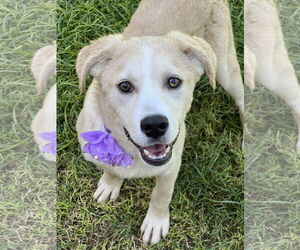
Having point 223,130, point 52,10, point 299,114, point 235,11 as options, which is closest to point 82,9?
point 52,10

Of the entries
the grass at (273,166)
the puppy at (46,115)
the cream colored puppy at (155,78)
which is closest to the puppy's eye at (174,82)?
the cream colored puppy at (155,78)

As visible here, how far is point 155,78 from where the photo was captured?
2525mm

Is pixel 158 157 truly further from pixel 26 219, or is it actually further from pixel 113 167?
pixel 26 219

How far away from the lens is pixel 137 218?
3330mm

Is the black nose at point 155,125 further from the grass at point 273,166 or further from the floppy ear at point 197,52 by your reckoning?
the grass at point 273,166

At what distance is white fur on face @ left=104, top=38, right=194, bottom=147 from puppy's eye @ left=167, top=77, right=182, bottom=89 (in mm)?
19

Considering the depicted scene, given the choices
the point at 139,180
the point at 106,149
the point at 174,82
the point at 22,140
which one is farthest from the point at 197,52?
the point at 22,140

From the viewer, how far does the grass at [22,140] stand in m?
3.26

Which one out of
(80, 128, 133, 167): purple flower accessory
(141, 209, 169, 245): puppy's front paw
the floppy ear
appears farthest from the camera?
(141, 209, 169, 245): puppy's front paw

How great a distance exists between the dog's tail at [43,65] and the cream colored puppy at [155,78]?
0.48 m

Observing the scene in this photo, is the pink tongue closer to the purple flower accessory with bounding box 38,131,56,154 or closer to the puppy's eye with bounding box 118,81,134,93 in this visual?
the puppy's eye with bounding box 118,81,134,93

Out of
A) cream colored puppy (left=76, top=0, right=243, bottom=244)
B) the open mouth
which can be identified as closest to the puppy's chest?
cream colored puppy (left=76, top=0, right=243, bottom=244)

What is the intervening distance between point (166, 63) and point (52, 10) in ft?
4.26

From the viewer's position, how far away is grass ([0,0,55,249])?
3.26 m
